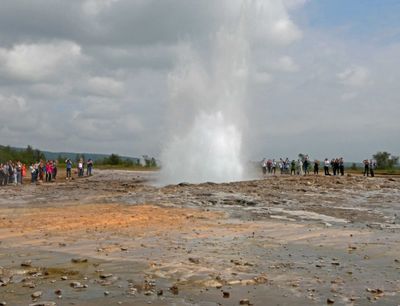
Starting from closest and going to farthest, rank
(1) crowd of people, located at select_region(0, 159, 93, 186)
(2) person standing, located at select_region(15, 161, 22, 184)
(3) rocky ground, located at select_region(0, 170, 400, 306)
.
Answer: (3) rocky ground, located at select_region(0, 170, 400, 306), (1) crowd of people, located at select_region(0, 159, 93, 186), (2) person standing, located at select_region(15, 161, 22, 184)

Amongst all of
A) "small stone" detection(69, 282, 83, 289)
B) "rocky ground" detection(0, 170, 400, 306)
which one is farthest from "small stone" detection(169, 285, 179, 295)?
"small stone" detection(69, 282, 83, 289)

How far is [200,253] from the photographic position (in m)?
10.8

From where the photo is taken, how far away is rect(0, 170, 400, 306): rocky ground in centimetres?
767

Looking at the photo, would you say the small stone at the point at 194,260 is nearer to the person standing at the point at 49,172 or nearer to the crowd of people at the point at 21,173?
the crowd of people at the point at 21,173

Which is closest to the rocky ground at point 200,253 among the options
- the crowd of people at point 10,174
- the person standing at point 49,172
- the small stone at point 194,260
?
the small stone at point 194,260

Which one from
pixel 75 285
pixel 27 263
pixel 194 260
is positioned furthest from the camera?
pixel 194 260

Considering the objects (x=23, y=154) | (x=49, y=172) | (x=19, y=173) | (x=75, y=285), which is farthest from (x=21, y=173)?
(x=23, y=154)

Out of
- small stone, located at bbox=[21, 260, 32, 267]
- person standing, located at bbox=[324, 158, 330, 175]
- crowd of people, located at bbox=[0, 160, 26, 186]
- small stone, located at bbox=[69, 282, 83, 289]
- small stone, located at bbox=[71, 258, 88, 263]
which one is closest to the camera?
small stone, located at bbox=[69, 282, 83, 289]

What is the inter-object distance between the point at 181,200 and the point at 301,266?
13.5 m

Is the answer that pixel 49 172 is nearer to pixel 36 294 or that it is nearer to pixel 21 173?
pixel 21 173

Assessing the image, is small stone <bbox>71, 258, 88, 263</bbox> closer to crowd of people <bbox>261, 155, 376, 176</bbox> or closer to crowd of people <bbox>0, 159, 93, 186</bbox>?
crowd of people <bbox>0, 159, 93, 186</bbox>

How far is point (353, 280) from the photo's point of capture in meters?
8.52

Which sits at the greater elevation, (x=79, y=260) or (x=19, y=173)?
(x=19, y=173)

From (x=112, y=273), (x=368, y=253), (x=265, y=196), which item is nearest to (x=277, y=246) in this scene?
(x=368, y=253)
